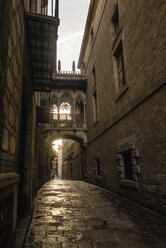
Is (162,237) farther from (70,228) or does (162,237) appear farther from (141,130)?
(141,130)

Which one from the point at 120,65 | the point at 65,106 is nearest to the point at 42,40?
the point at 120,65

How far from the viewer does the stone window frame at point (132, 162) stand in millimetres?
6238

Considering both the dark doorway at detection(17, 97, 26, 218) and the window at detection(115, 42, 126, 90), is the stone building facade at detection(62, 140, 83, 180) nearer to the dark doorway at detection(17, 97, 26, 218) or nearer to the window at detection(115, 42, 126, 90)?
the window at detection(115, 42, 126, 90)

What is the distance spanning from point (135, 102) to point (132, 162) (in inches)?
88.0

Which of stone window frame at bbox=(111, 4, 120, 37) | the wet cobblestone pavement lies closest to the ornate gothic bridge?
stone window frame at bbox=(111, 4, 120, 37)

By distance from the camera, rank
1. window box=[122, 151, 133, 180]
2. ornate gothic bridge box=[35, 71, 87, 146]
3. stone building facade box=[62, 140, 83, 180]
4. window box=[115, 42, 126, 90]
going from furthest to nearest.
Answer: stone building facade box=[62, 140, 83, 180] → ornate gothic bridge box=[35, 71, 87, 146] → window box=[115, 42, 126, 90] → window box=[122, 151, 133, 180]

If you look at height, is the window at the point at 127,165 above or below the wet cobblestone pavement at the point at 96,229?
above

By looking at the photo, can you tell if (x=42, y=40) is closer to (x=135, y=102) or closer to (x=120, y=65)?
(x=135, y=102)

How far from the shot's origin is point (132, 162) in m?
6.45

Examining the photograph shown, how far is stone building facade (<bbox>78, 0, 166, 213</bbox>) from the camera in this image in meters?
5.04

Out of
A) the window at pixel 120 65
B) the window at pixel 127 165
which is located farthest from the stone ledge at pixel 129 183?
the window at pixel 120 65

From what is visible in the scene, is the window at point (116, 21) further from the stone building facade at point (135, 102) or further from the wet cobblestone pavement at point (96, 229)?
the wet cobblestone pavement at point (96, 229)

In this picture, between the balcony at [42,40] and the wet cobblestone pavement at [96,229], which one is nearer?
the wet cobblestone pavement at [96,229]

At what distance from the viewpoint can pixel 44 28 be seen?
3.96m
